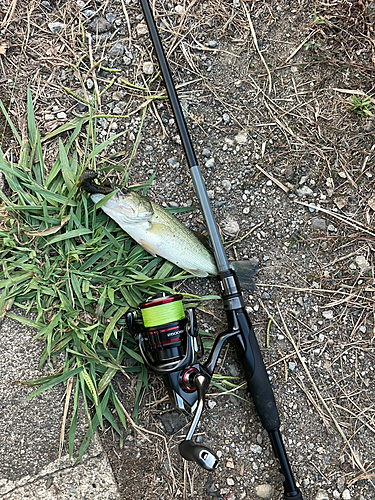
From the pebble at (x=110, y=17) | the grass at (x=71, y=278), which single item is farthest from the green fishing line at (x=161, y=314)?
the pebble at (x=110, y=17)

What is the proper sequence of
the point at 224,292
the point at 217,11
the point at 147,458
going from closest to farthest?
the point at 224,292, the point at 147,458, the point at 217,11

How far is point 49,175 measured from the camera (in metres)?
2.28

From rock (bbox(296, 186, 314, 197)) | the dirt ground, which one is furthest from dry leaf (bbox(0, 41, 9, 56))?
rock (bbox(296, 186, 314, 197))

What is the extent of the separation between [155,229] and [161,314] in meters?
0.48

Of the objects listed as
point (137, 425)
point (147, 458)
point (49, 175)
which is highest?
point (49, 175)

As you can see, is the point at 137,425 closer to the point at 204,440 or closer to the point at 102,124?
the point at 204,440

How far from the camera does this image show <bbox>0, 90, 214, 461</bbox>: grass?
7.21 ft

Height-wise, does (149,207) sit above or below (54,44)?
below

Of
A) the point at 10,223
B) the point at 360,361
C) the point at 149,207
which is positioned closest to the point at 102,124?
the point at 149,207

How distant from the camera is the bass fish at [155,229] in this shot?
2.14m

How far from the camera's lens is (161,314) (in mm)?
1988

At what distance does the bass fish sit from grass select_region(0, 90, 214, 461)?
11 centimetres

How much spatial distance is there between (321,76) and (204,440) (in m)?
2.35

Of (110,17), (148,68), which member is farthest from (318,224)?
(110,17)
